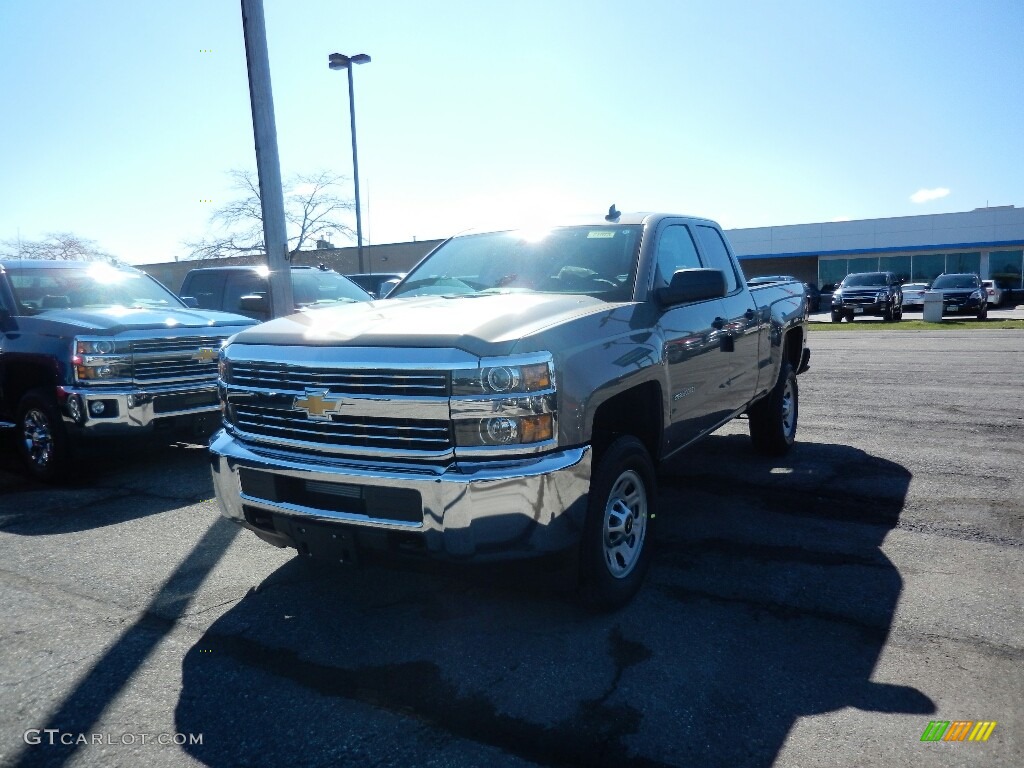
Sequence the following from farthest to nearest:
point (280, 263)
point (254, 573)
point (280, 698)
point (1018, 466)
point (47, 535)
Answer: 1. point (280, 263)
2. point (1018, 466)
3. point (47, 535)
4. point (254, 573)
5. point (280, 698)

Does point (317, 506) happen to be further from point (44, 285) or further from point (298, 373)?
point (44, 285)

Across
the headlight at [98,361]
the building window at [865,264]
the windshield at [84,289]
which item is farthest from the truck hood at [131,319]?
the building window at [865,264]

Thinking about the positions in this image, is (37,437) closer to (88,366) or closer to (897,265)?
(88,366)

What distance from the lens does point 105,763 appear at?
2598 millimetres

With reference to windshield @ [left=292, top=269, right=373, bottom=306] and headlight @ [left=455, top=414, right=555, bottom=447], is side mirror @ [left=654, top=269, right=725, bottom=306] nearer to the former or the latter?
headlight @ [left=455, top=414, right=555, bottom=447]

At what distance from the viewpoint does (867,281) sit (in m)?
29.0

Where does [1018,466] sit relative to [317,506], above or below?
below

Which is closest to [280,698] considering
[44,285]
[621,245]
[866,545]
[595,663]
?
[595,663]

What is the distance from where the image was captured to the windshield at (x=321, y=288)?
10.3 meters

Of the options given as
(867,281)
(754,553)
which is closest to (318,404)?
(754,553)

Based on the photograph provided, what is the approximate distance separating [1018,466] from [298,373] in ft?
18.9

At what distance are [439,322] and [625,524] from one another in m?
1.35

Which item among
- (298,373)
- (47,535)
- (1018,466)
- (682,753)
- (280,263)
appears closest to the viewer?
(682,753)

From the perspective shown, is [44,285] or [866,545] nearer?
[866,545]
